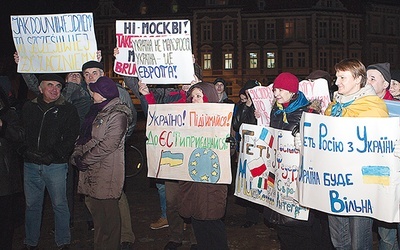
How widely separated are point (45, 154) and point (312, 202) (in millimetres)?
3023

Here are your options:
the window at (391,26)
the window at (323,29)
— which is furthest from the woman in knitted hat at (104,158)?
the window at (391,26)

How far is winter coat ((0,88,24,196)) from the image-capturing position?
4828 mm

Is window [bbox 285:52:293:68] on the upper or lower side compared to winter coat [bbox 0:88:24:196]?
upper

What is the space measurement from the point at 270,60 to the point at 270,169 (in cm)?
4978

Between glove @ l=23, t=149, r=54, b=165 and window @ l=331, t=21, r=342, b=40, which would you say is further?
window @ l=331, t=21, r=342, b=40

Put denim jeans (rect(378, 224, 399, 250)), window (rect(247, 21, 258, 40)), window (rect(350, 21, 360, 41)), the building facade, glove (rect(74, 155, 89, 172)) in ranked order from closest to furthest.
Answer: denim jeans (rect(378, 224, 399, 250)), glove (rect(74, 155, 89, 172)), the building facade, window (rect(247, 21, 258, 40)), window (rect(350, 21, 360, 41))

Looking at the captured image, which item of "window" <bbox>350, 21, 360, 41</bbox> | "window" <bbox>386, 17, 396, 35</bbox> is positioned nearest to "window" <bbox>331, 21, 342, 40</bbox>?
"window" <bbox>350, 21, 360, 41</bbox>

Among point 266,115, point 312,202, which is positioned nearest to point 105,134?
point 266,115

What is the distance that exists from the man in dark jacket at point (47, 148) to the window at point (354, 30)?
53.8 metres

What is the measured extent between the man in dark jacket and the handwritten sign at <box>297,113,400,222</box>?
2.79 metres

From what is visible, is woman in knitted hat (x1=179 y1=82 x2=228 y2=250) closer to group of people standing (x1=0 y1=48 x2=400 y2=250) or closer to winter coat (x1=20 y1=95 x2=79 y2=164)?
group of people standing (x1=0 y1=48 x2=400 y2=250)

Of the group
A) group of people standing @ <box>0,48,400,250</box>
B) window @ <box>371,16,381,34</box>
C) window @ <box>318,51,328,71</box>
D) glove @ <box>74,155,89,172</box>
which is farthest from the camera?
window @ <box>371,16,381,34</box>

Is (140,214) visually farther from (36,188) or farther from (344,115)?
(344,115)

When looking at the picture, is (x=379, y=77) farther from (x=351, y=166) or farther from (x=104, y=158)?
(x=104, y=158)
